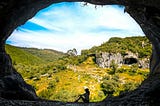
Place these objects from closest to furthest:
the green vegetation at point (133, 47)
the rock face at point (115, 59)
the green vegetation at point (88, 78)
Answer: the green vegetation at point (88, 78), the rock face at point (115, 59), the green vegetation at point (133, 47)

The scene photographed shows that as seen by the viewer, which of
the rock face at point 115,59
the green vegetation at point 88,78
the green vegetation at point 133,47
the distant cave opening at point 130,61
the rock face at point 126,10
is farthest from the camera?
the distant cave opening at point 130,61

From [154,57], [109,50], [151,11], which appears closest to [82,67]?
[109,50]

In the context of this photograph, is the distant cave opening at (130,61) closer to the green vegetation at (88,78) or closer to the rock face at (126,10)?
the green vegetation at (88,78)

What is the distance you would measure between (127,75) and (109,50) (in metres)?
31.7

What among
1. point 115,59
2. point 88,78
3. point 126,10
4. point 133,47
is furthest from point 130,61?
point 126,10

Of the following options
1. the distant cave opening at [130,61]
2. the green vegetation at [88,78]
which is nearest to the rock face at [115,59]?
the distant cave opening at [130,61]

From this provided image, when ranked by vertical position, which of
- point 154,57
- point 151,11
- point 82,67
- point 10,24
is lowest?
point 82,67

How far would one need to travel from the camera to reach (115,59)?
149875mm

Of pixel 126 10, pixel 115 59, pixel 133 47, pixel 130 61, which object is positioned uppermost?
pixel 126 10

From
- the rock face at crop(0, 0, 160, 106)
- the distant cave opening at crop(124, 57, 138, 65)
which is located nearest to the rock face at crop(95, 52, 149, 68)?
the distant cave opening at crop(124, 57, 138, 65)

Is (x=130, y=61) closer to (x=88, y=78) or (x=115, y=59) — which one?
(x=115, y=59)

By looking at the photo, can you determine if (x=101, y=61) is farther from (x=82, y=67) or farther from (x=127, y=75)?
(x=127, y=75)

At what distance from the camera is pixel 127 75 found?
125312 millimetres

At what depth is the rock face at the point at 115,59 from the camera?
146500 mm
